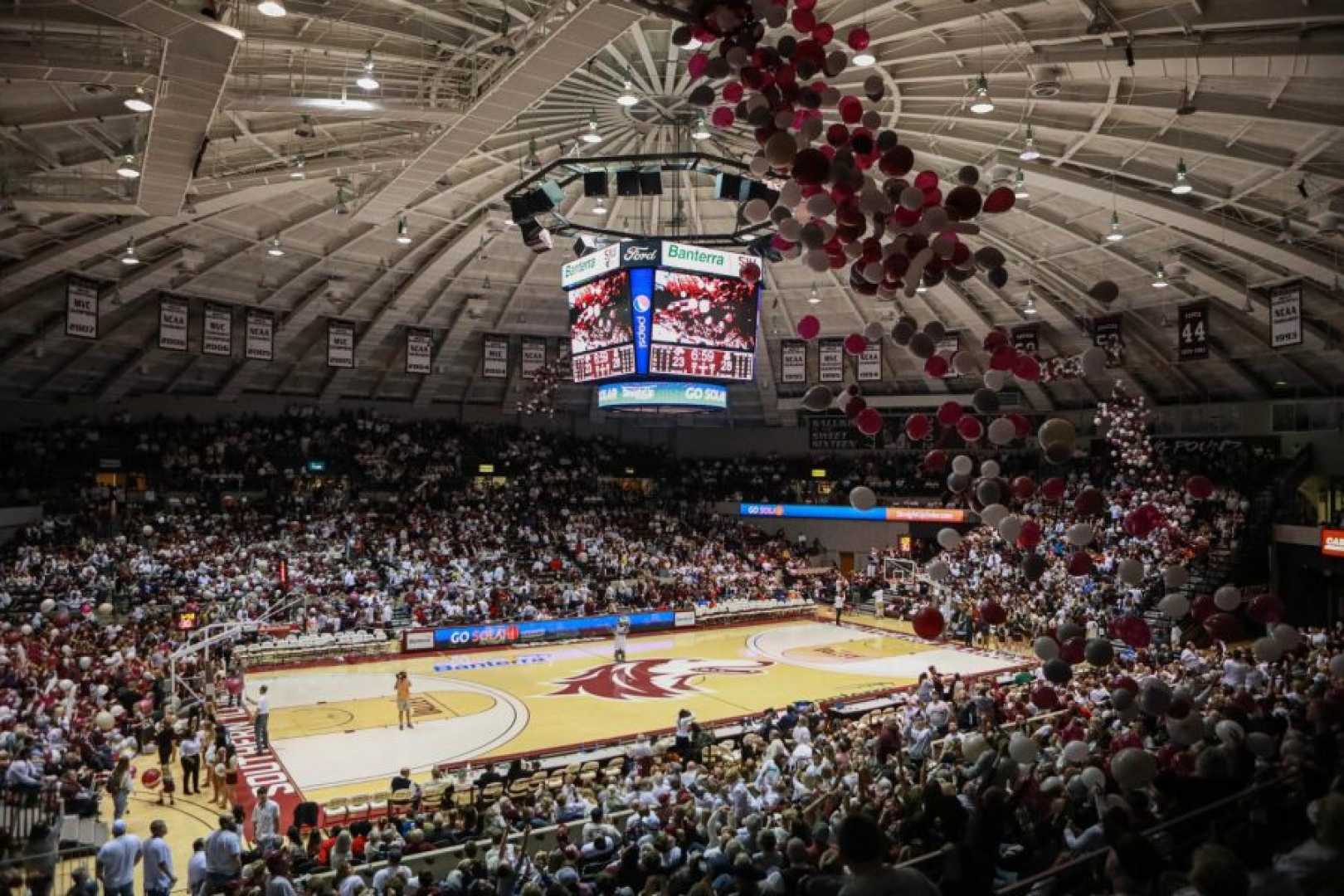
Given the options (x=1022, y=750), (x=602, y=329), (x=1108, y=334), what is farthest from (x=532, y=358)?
(x=1022, y=750)

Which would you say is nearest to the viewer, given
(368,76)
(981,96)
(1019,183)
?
(368,76)

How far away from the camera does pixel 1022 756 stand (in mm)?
7629

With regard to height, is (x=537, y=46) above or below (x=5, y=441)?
above

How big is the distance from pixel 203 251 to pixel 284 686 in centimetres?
1179

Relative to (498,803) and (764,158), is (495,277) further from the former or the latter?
(764,158)

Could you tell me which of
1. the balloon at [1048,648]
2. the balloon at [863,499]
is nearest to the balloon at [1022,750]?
the balloon at [1048,648]

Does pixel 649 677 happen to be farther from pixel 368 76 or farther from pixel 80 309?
pixel 80 309

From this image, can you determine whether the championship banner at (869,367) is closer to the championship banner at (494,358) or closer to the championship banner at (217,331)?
the championship banner at (494,358)

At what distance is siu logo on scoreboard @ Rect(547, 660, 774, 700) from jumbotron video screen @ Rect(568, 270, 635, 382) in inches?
300

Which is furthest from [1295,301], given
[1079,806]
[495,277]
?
[495,277]

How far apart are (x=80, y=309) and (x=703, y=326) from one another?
14.6 m

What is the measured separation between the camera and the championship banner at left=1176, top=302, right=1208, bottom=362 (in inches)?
891

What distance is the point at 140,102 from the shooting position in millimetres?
12461

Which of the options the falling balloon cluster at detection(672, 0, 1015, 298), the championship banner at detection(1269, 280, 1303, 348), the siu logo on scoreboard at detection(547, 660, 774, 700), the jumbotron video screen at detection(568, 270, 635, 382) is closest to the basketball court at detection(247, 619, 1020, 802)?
the siu logo on scoreboard at detection(547, 660, 774, 700)
